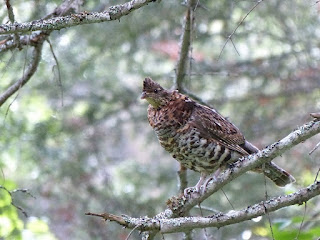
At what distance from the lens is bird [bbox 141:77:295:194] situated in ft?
15.2

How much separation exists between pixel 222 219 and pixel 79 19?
50.2 inches

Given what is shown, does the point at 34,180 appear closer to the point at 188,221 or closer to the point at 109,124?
the point at 109,124

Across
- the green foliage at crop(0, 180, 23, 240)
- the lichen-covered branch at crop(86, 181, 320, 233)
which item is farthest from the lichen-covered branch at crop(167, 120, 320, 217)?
the green foliage at crop(0, 180, 23, 240)

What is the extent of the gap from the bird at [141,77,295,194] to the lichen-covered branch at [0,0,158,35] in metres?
1.29

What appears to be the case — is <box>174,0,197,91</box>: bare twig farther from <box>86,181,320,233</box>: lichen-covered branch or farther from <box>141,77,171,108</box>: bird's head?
<box>86,181,320,233</box>: lichen-covered branch

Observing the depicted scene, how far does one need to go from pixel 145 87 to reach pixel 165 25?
13.3ft

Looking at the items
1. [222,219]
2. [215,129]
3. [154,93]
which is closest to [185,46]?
[154,93]

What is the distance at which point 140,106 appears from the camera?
896 centimetres

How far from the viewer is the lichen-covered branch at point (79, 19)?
11.5ft

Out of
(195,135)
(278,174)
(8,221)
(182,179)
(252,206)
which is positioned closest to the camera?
(252,206)

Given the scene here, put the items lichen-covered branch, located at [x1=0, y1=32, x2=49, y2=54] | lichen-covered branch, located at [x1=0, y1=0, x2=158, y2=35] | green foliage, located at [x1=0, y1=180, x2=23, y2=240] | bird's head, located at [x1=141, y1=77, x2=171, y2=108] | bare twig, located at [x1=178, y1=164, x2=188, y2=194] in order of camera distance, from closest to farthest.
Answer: lichen-covered branch, located at [x1=0, y1=0, x2=158, y2=35] → lichen-covered branch, located at [x1=0, y1=32, x2=49, y2=54] → bird's head, located at [x1=141, y1=77, x2=171, y2=108] → bare twig, located at [x1=178, y1=164, x2=188, y2=194] → green foliage, located at [x1=0, y1=180, x2=23, y2=240]

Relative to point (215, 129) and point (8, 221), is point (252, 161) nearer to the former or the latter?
point (215, 129)

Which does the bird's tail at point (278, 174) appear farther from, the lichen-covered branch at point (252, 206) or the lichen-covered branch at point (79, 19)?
the lichen-covered branch at point (79, 19)

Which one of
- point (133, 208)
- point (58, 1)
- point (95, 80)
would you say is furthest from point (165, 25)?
point (58, 1)
